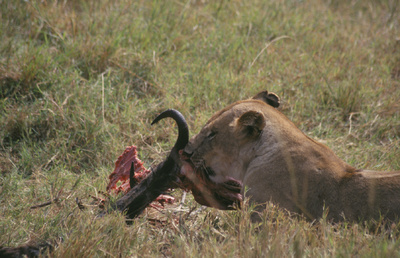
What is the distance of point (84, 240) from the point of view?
10.7 ft

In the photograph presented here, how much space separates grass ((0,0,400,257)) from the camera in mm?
3418

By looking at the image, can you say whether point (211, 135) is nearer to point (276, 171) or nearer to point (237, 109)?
point (237, 109)

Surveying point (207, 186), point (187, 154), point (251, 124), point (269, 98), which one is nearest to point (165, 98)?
point (269, 98)

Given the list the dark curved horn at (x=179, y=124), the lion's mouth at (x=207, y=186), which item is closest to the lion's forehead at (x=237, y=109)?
the dark curved horn at (x=179, y=124)

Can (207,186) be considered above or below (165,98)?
above

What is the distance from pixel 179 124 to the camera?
3.70m

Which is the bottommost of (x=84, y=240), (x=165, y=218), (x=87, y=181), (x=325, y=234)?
(x=87, y=181)

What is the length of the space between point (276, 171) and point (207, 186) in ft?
1.92

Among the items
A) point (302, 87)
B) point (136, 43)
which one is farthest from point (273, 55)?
point (136, 43)

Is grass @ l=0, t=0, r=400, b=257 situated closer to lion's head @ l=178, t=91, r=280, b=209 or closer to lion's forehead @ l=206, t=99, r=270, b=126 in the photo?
lion's head @ l=178, t=91, r=280, b=209

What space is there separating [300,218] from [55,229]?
6.10 ft

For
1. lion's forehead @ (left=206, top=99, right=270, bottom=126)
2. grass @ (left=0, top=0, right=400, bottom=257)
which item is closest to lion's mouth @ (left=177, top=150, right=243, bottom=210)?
grass @ (left=0, top=0, right=400, bottom=257)

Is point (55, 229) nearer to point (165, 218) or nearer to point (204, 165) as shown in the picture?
point (165, 218)

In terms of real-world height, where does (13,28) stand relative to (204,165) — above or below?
below
